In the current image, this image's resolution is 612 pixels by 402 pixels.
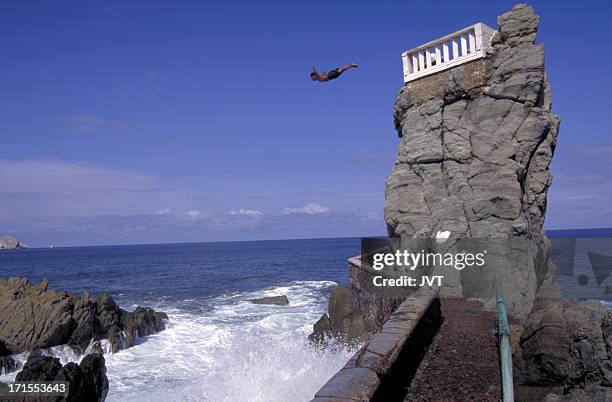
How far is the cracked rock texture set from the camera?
12633 millimetres

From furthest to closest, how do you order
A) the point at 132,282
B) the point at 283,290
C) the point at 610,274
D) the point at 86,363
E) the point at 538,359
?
the point at 132,282
the point at 610,274
the point at 283,290
the point at 86,363
the point at 538,359

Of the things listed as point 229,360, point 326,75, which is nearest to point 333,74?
point 326,75

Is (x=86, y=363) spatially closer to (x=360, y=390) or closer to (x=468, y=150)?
(x=360, y=390)

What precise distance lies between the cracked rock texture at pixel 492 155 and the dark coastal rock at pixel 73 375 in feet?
→ 31.2

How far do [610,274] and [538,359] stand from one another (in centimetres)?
5237

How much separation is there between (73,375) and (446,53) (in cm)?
1409

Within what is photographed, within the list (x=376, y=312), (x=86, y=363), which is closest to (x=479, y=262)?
(x=376, y=312)

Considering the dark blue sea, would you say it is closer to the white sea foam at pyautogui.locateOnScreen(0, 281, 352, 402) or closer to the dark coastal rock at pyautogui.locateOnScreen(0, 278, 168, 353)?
the white sea foam at pyautogui.locateOnScreen(0, 281, 352, 402)

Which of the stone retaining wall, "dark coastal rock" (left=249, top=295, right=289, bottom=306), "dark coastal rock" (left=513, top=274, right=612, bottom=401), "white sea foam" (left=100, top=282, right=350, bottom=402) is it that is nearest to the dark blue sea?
"white sea foam" (left=100, top=282, right=350, bottom=402)

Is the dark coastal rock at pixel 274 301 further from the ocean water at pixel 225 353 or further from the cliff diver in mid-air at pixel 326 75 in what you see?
the cliff diver in mid-air at pixel 326 75

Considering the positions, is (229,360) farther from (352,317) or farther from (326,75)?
(326,75)

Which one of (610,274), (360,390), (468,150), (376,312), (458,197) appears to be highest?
(468,150)

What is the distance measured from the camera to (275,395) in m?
11.7

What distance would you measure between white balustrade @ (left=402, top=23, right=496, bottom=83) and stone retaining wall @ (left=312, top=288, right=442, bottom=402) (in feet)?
29.4
